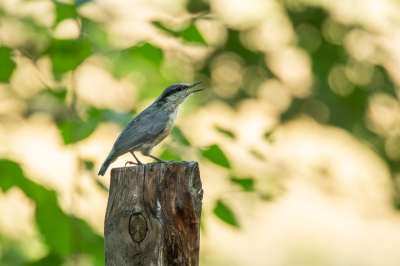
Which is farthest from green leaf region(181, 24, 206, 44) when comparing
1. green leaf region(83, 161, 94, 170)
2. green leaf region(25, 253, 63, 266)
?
green leaf region(25, 253, 63, 266)

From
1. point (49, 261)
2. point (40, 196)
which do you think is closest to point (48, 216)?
point (40, 196)

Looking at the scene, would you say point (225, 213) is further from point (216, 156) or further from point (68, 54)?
point (68, 54)

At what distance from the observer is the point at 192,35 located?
9.12 ft

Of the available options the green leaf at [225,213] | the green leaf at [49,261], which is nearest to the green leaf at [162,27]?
the green leaf at [225,213]

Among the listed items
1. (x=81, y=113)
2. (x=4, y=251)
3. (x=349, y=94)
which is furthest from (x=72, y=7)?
(x=349, y=94)

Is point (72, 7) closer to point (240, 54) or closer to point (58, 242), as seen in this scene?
point (58, 242)

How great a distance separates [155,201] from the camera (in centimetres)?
203

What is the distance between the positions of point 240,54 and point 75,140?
3.79m

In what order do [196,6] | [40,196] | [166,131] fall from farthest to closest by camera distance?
[196,6] < [166,131] < [40,196]

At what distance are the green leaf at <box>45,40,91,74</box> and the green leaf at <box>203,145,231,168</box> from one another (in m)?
1.04

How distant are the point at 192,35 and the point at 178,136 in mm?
716

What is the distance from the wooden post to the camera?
1952 mm

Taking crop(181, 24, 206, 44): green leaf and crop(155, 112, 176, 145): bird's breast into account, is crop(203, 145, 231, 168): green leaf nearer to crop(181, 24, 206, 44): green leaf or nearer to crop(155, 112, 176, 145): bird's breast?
crop(155, 112, 176, 145): bird's breast

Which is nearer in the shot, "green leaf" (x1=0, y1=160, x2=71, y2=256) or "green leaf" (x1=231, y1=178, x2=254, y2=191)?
"green leaf" (x1=0, y1=160, x2=71, y2=256)
